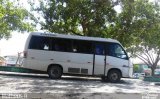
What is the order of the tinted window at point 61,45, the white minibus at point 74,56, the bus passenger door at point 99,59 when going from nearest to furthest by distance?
the white minibus at point 74,56 → the tinted window at point 61,45 → the bus passenger door at point 99,59

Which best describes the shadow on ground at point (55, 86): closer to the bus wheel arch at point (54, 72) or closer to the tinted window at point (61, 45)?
the bus wheel arch at point (54, 72)

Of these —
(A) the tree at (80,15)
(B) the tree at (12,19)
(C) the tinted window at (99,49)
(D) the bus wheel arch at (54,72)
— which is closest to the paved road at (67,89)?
(D) the bus wheel arch at (54,72)

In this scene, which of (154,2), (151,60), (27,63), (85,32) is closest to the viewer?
(27,63)

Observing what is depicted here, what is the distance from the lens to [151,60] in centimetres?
5222

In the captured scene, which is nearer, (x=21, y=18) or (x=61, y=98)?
(x=61, y=98)

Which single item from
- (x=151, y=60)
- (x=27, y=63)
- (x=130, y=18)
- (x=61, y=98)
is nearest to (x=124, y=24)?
(x=130, y=18)

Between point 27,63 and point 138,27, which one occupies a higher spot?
point 138,27

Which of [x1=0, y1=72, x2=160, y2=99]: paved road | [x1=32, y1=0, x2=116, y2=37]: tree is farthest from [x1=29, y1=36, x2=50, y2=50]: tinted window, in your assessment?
[x1=32, y1=0, x2=116, y2=37]: tree

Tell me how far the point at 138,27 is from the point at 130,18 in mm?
1218

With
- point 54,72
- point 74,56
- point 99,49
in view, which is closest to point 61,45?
point 74,56

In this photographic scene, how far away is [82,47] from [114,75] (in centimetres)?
241

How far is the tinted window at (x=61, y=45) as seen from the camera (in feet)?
60.6

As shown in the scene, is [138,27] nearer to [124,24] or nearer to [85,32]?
[124,24]

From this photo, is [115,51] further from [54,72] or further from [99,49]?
[54,72]
